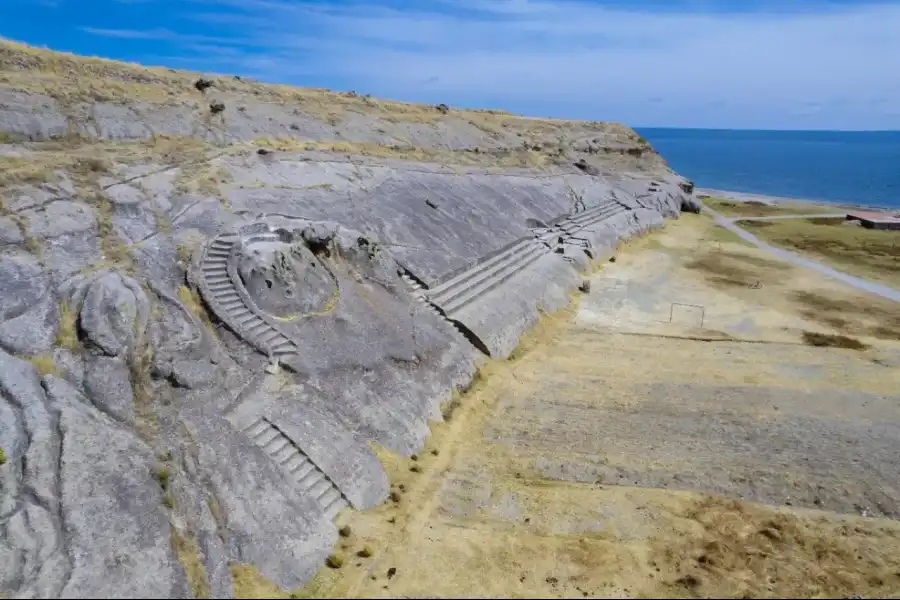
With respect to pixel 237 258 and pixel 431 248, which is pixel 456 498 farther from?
pixel 431 248

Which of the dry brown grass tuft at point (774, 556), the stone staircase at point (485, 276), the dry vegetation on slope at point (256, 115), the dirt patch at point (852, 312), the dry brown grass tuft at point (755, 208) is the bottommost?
the dry brown grass tuft at point (774, 556)

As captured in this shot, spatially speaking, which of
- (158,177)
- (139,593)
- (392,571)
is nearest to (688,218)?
(158,177)

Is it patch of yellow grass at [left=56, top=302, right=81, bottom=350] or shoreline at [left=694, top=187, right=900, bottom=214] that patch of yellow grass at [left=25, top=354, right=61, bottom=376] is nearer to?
patch of yellow grass at [left=56, top=302, right=81, bottom=350]

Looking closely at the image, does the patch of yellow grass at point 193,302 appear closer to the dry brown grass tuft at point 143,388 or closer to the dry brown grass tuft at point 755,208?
the dry brown grass tuft at point 143,388

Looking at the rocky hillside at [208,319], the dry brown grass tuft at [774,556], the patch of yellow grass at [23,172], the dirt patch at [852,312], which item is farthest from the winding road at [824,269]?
the patch of yellow grass at [23,172]

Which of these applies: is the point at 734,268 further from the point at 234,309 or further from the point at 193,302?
the point at 193,302

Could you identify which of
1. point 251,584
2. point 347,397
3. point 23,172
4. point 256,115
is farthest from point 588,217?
point 251,584
